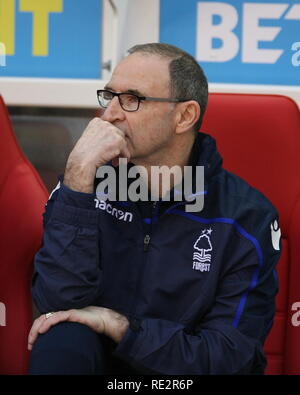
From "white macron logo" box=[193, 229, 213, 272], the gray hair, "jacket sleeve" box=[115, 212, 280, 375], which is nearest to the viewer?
"jacket sleeve" box=[115, 212, 280, 375]

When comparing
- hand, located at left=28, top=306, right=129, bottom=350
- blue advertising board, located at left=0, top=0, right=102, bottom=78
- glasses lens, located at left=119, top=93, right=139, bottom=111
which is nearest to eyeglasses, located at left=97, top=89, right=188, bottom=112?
glasses lens, located at left=119, top=93, right=139, bottom=111

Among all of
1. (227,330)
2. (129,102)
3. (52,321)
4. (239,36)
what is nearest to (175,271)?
(227,330)

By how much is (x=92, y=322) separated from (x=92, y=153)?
349 mm

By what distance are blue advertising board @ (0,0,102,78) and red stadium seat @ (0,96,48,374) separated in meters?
0.55

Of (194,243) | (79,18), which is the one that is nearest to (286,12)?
(79,18)

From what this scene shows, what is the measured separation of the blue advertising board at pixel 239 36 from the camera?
2.09m

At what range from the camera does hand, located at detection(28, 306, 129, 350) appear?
49.2 inches

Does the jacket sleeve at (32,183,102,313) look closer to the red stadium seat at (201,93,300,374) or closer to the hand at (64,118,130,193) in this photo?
the hand at (64,118,130,193)

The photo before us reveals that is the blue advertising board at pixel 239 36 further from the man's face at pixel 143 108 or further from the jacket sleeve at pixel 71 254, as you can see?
the jacket sleeve at pixel 71 254

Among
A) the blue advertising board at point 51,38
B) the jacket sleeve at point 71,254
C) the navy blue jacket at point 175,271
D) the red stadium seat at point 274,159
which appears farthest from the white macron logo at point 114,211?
the blue advertising board at point 51,38

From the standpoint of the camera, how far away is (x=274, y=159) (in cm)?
167

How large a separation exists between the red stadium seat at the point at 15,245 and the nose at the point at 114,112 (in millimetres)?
299
